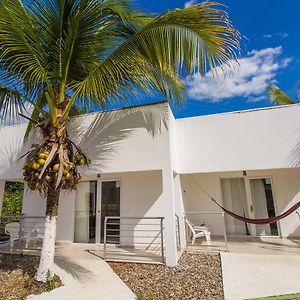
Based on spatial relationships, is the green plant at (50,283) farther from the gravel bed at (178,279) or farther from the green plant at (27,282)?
the gravel bed at (178,279)

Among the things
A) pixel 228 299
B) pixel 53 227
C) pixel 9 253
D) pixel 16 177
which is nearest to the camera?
pixel 228 299

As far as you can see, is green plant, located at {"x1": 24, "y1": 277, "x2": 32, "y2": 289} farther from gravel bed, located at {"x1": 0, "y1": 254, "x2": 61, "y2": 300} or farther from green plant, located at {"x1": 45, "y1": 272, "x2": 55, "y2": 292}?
green plant, located at {"x1": 45, "y1": 272, "x2": 55, "y2": 292}

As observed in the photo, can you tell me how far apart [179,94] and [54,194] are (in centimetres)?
453

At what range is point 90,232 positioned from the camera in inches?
408

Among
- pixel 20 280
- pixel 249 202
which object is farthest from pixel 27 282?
pixel 249 202

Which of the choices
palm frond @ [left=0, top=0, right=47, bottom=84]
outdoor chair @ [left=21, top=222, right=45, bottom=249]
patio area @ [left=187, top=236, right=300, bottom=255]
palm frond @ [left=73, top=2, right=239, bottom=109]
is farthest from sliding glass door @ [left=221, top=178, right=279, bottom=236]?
palm frond @ [left=0, top=0, right=47, bottom=84]

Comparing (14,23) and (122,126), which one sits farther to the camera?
(122,126)

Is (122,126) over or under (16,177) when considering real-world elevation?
over

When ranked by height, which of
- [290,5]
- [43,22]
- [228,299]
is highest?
[290,5]

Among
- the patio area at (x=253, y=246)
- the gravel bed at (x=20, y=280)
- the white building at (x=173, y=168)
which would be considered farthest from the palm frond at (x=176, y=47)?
the patio area at (x=253, y=246)

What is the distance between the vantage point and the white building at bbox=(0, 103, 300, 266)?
842 cm

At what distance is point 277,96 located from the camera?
57.6 ft

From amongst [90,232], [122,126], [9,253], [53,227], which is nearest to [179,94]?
[122,126]

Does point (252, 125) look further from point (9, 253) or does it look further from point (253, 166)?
point (9, 253)
